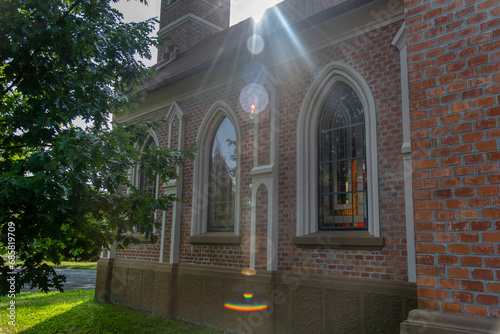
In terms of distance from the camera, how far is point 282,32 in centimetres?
750

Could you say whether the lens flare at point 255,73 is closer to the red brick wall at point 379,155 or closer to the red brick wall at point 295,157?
the red brick wall at point 295,157

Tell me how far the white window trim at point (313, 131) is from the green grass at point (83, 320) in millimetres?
3007

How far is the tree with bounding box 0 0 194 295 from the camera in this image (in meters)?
4.73

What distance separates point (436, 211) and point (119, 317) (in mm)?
8178

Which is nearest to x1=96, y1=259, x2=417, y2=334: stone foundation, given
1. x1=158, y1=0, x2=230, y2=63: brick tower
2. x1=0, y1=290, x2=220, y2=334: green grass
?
x1=0, y1=290, x2=220, y2=334: green grass

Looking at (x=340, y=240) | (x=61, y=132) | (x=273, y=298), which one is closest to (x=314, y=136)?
(x=340, y=240)

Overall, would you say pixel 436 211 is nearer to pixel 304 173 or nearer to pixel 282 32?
pixel 304 173

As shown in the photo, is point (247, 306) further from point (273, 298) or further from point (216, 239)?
point (216, 239)

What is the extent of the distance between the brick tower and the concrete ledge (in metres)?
13.5

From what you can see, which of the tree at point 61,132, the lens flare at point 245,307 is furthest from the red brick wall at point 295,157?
the tree at point 61,132

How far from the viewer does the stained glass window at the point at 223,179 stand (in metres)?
8.81

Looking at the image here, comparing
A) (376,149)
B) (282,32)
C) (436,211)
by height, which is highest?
(282,32)

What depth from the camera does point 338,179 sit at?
264 inches

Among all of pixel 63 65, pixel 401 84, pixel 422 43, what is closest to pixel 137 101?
pixel 63 65
